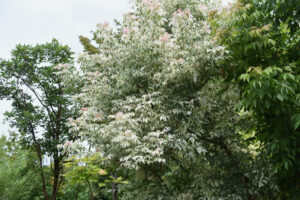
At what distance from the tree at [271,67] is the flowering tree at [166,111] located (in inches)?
25.5

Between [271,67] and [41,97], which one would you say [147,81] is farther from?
[41,97]

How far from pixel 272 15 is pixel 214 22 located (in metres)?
1.04

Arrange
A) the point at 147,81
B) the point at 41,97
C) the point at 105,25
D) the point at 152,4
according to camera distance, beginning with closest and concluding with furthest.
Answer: the point at 152,4, the point at 147,81, the point at 105,25, the point at 41,97

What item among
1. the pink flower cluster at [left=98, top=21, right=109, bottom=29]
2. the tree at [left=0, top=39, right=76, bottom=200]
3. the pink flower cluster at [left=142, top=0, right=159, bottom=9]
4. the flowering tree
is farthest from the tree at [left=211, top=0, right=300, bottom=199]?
the tree at [left=0, top=39, right=76, bottom=200]

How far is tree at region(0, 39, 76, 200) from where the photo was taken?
40.5ft

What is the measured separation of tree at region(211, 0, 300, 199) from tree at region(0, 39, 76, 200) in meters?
10.1

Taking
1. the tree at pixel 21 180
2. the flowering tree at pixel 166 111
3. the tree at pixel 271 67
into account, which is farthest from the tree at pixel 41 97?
the tree at pixel 271 67

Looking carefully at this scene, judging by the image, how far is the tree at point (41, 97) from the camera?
12.4 metres

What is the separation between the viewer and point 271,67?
12.3ft

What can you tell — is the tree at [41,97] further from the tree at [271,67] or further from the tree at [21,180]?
the tree at [271,67]

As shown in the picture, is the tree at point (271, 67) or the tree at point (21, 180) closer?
the tree at point (271, 67)

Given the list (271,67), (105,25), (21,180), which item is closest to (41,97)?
(21,180)

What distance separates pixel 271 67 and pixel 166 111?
235cm

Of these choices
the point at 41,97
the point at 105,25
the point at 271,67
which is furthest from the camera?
the point at 41,97
